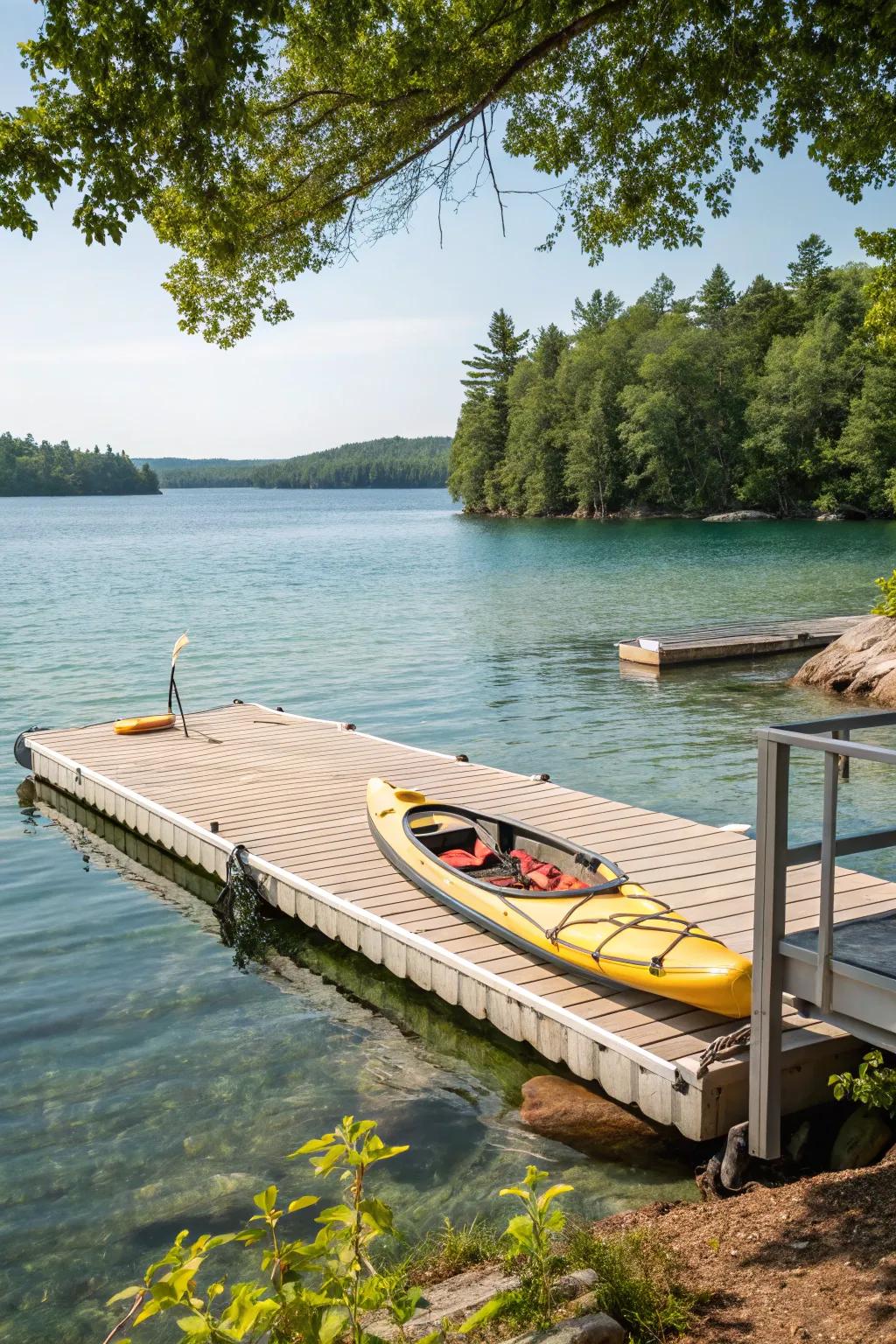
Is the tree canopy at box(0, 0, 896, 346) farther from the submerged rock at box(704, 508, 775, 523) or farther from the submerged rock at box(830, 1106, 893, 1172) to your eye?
the submerged rock at box(704, 508, 775, 523)

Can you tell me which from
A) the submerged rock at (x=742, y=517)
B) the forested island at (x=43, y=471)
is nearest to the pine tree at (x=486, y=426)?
the submerged rock at (x=742, y=517)

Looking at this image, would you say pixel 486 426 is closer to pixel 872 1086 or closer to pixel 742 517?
pixel 742 517

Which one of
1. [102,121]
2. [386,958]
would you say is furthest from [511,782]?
[102,121]

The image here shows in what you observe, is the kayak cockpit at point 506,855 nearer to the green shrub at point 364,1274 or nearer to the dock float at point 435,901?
the dock float at point 435,901

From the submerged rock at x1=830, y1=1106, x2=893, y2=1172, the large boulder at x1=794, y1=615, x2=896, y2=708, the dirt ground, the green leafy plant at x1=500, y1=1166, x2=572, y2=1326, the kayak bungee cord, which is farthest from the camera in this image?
the large boulder at x1=794, y1=615, x2=896, y2=708

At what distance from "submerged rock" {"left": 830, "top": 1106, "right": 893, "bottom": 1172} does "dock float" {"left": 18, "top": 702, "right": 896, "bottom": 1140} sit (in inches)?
10.8

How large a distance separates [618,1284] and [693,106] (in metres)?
9.63

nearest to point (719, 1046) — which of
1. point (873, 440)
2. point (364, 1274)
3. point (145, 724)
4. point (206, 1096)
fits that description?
point (364, 1274)

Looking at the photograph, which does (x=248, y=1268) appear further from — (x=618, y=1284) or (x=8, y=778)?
(x=8, y=778)

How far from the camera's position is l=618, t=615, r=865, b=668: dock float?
70.2 feet

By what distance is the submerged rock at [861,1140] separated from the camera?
5039 millimetres

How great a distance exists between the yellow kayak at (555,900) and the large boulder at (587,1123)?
658mm

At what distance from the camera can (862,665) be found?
17984 mm

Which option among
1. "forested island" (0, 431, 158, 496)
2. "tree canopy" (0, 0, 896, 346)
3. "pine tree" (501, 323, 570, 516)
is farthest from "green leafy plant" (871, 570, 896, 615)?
"forested island" (0, 431, 158, 496)
